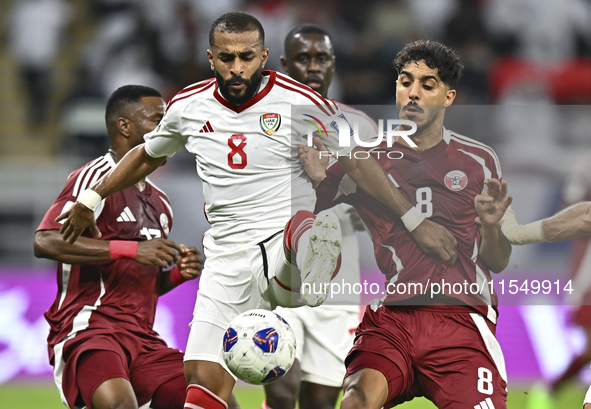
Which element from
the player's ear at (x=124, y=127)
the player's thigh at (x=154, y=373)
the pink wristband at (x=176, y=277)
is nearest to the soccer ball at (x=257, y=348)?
the player's thigh at (x=154, y=373)

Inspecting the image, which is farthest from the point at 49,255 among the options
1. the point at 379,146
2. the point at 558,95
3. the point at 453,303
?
the point at 558,95

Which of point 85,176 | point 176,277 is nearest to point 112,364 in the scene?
point 176,277

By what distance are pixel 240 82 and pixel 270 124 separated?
28 cm

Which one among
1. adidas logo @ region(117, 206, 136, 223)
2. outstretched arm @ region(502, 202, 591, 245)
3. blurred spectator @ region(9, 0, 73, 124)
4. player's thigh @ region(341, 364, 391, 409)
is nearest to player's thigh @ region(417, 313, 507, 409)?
player's thigh @ region(341, 364, 391, 409)

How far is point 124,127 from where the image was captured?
542 centimetres

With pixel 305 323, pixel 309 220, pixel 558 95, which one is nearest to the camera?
pixel 309 220

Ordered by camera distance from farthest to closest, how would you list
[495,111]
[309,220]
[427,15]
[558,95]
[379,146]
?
[427,15], [558,95], [495,111], [379,146], [309,220]

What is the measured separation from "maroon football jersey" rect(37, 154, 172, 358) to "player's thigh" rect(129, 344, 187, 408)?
0.55ft

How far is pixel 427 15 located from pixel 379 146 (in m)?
8.10

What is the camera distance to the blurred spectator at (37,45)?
12.1 m

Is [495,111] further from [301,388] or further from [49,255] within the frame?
[49,255]

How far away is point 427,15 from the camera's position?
12.3m

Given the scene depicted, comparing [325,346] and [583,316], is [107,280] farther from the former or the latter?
[583,316]

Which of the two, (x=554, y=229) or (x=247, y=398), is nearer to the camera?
(x=554, y=229)
